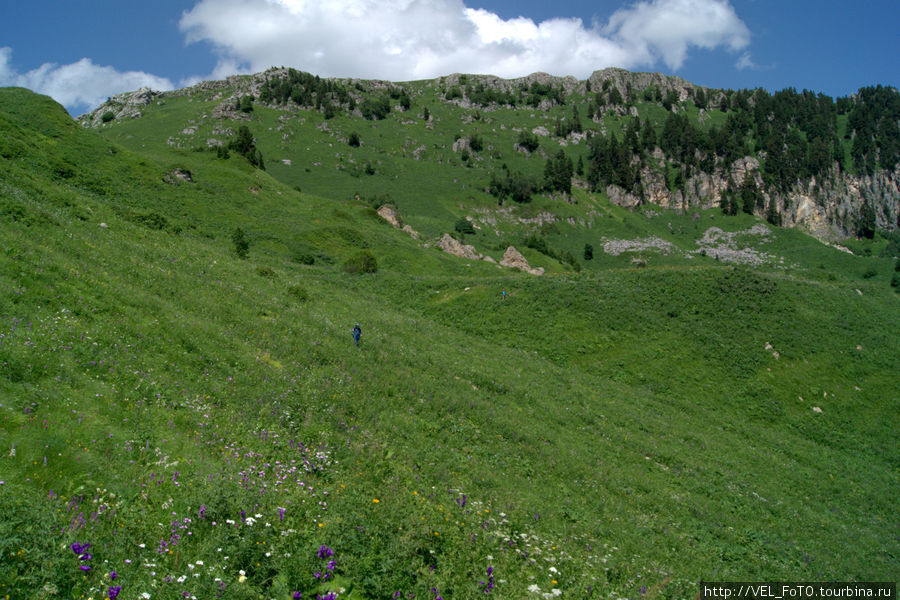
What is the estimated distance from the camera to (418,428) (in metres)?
14.6

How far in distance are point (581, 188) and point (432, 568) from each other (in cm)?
17910

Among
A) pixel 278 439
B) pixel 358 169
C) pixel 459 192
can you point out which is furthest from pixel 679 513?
pixel 358 169

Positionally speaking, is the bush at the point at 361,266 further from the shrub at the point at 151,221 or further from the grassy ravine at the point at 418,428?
the shrub at the point at 151,221

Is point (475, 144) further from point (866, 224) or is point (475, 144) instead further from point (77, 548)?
point (77, 548)

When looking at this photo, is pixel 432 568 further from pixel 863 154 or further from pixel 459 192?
pixel 863 154

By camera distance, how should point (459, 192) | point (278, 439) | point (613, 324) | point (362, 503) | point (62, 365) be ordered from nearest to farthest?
point (362, 503), point (62, 365), point (278, 439), point (613, 324), point (459, 192)

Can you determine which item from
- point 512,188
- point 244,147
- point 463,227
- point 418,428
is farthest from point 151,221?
point 512,188

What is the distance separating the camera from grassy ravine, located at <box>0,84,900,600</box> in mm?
6395

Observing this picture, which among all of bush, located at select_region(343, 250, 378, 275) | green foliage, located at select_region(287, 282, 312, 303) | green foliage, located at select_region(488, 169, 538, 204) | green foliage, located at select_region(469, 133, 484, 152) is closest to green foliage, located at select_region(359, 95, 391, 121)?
green foliage, located at select_region(469, 133, 484, 152)

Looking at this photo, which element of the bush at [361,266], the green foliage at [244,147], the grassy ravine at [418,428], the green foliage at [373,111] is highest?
the green foliage at [373,111]

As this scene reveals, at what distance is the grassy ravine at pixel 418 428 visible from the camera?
21.0 ft

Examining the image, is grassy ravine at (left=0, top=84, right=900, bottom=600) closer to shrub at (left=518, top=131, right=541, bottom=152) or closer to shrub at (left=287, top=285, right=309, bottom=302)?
shrub at (left=287, top=285, right=309, bottom=302)

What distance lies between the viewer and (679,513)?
48.6ft

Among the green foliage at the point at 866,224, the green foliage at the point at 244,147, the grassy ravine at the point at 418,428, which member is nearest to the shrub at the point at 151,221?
the grassy ravine at the point at 418,428
